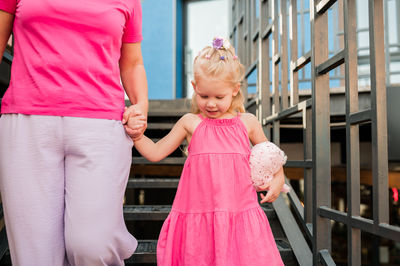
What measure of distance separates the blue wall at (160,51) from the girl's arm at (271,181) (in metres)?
5.29

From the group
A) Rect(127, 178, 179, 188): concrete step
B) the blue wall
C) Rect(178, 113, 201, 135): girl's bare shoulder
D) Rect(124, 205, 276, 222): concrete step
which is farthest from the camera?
the blue wall

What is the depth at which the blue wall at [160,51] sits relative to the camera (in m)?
6.78

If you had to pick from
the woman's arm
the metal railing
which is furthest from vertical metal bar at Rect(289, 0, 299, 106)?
the woman's arm

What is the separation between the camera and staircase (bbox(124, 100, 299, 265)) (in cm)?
187

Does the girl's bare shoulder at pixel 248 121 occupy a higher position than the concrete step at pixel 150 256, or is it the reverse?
the girl's bare shoulder at pixel 248 121

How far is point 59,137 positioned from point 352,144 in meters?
1.04

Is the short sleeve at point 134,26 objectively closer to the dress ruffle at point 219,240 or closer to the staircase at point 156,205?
the dress ruffle at point 219,240

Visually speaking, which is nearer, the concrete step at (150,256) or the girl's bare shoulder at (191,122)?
the girl's bare shoulder at (191,122)

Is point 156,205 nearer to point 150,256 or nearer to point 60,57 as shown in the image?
point 150,256

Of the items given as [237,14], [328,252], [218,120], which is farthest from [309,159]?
→ [237,14]

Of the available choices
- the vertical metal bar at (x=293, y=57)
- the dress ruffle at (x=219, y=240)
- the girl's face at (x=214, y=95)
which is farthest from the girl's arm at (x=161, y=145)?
the vertical metal bar at (x=293, y=57)

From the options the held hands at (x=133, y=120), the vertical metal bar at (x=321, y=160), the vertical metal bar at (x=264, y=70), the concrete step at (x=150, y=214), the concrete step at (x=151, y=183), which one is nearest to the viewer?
the held hands at (x=133, y=120)

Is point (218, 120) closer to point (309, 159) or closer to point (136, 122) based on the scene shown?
point (136, 122)

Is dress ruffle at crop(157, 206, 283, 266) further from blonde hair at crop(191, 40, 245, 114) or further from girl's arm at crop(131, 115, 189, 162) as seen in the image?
blonde hair at crop(191, 40, 245, 114)
